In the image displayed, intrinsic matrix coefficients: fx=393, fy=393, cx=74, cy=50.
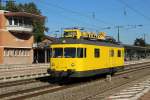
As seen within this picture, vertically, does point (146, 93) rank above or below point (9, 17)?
below

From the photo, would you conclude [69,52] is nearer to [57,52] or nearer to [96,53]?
[57,52]

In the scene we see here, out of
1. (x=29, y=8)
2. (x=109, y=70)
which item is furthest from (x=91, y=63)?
(x=29, y=8)

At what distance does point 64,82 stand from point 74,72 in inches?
109

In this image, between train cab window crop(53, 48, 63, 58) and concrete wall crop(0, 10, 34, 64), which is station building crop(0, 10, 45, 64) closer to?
concrete wall crop(0, 10, 34, 64)

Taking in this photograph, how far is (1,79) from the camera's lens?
2780 cm

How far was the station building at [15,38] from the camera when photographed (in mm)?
63719

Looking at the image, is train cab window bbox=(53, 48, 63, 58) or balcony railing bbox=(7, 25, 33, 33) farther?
balcony railing bbox=(7, 25, 33, 33)

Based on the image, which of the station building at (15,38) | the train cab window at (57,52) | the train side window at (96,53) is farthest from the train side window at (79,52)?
the station building at (15,38)

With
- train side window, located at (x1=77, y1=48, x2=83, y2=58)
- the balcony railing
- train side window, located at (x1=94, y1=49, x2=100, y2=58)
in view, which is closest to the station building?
the balcony railing

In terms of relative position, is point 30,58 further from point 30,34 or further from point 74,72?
point 74,72

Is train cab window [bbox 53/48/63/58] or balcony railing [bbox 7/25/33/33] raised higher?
balcony railing [bbox 7/25/33/33]

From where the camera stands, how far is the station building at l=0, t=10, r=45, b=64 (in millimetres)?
63719

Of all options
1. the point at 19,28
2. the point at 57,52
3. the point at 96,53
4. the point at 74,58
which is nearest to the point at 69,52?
the point at 74,58

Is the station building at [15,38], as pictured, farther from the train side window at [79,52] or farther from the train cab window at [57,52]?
the train side window at [79,52]
